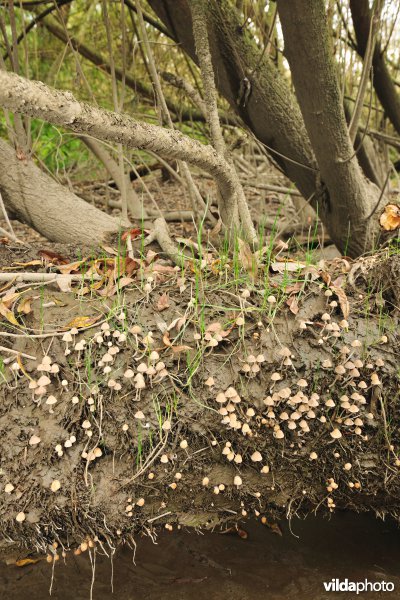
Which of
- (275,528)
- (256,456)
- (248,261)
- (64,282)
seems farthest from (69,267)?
(275,528)

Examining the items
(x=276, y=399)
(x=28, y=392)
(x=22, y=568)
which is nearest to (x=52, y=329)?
(x=28, y=392)

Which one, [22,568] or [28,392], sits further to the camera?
[22,568]

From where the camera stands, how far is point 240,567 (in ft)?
7.95

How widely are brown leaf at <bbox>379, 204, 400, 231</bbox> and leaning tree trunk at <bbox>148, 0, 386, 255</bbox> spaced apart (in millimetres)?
223

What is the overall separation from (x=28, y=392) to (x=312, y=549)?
153 cm

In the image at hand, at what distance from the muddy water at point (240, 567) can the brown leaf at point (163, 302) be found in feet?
3.79

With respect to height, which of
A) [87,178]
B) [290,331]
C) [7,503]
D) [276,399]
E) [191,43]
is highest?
[191,43]

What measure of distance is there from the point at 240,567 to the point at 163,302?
129cm

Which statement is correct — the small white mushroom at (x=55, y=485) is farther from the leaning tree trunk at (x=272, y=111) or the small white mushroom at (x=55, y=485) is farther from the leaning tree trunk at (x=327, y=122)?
the leaning tree trunk at (x=272, y=111)

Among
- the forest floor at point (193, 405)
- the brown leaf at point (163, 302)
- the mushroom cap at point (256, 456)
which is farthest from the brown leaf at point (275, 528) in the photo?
the brown leaf at point (163, 302)

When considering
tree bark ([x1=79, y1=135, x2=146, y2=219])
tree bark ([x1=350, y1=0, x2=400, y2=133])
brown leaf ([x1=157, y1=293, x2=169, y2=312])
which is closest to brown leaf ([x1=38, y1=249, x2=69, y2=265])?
brown leaf ([x1=157, y1=293, x2=169, y2=312])

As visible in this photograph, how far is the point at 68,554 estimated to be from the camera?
243 cm

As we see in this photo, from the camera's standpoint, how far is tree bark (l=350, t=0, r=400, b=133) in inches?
131

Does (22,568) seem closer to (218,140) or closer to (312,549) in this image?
(312,549)
